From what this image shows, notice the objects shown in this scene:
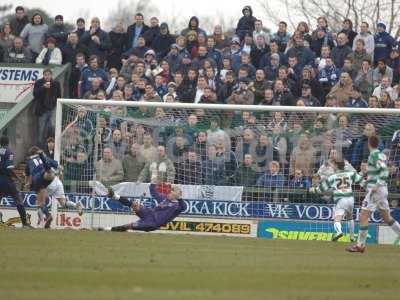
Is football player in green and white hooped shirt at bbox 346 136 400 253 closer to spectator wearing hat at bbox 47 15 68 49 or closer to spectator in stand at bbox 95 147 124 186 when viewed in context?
spectator in stand at bbox 95 147 124 186

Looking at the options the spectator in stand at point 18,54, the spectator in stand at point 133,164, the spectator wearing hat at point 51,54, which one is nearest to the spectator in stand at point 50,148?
the spectator in stand at point 133,164

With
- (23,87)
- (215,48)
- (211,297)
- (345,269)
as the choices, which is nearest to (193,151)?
(215,48)

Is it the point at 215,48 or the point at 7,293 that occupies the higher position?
the point at 215,48

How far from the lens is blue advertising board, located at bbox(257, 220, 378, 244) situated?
24500mm

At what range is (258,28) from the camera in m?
27.5

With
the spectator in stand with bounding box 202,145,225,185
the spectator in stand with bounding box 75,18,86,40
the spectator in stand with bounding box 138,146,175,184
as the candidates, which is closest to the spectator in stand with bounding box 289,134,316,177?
the spectator in stand with bounding box 202,145,225,185

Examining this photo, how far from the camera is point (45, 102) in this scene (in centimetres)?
2758

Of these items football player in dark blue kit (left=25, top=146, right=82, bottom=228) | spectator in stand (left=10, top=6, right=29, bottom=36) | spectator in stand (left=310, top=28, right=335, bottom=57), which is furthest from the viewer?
spectator in stand (left=10, top=6, right=29, bottom=36)

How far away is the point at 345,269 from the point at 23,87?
15.8 meters

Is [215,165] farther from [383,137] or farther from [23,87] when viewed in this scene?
[23,87]

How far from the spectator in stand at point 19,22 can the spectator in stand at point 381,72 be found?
971cm

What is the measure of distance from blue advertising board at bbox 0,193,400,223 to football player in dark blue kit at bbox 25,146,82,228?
1.83ft

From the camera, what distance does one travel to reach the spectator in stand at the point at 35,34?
95.6ft

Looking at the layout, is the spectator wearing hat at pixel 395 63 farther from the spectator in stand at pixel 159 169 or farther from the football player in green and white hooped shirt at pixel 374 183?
the football player in green and white hooped shirt at pixel 374 183
